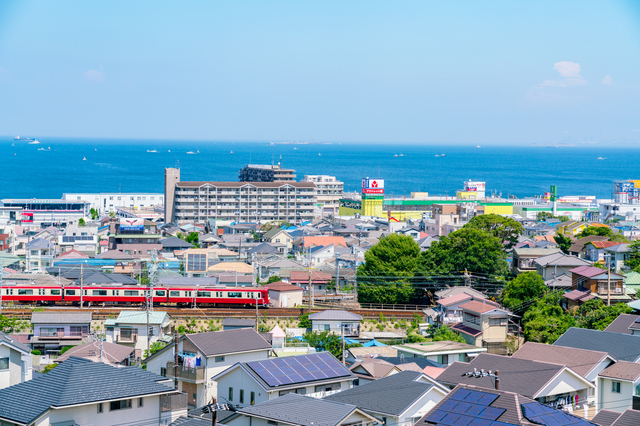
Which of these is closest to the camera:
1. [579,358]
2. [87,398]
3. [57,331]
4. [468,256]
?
[87,398]

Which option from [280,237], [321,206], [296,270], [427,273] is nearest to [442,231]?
[280,237]

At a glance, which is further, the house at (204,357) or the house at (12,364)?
the house at (204,357)

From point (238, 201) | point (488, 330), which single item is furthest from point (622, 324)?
point (238, 201)

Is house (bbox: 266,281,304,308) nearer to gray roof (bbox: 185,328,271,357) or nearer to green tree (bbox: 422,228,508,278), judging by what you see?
green tree (bbox: 422,228,508,278)

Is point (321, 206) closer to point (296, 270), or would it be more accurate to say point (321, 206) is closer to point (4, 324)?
point (296, 270)

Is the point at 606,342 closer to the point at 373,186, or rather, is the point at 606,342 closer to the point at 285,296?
the point at 285,296

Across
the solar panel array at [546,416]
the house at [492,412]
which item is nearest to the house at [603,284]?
the solar panel array at [546,416]

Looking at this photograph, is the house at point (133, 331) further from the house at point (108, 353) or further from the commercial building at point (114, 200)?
the commercial building at point (114, 200)
